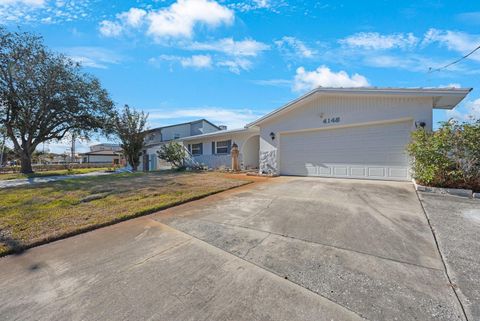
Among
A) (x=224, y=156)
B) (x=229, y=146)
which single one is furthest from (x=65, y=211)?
(x=229, y=146)

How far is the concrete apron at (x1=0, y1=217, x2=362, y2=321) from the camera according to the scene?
179cm

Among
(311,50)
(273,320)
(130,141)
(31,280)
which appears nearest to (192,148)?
(130,141)

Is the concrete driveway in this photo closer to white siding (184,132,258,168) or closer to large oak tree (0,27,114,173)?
white siding (184,132,258,168)

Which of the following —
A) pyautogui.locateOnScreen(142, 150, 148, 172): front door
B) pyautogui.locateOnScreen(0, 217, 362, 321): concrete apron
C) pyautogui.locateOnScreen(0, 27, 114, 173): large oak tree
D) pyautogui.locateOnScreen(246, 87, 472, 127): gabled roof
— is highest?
pyautogui.locateOnScreen(0, 27, 114, 173): large oak tree

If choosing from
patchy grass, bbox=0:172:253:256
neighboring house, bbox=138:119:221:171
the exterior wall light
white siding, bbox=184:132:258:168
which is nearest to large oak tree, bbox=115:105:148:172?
neighboring house, bbox=138:119:221:171

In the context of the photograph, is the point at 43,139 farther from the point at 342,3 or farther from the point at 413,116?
the point at 413,116

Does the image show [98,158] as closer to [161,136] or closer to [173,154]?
[161,136]

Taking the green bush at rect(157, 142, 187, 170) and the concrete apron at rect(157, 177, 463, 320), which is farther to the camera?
the green bush at rect(157, 142, 187, 170)

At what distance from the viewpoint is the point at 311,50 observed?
9.24m

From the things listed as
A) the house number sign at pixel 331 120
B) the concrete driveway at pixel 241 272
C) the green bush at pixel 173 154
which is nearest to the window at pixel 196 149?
the green bush at pixel 173 154

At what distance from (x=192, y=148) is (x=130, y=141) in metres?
5.12

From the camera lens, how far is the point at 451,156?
5.69 meters

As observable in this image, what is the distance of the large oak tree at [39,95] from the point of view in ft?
49.0

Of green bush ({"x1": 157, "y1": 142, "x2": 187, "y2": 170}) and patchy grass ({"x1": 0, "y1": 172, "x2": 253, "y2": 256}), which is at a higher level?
green bush ({"x1": 157, "y1": 142, "x2": 187, "y2": 170})
